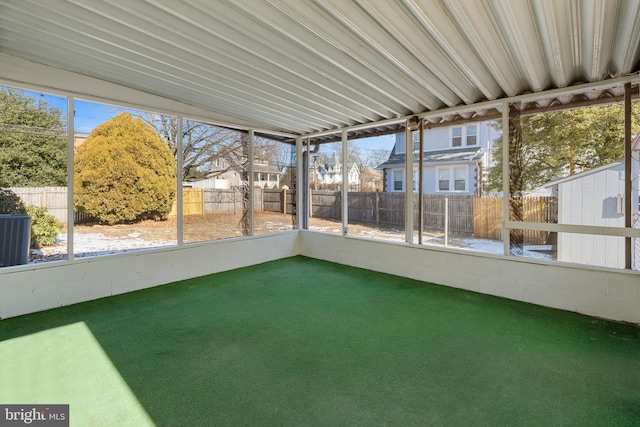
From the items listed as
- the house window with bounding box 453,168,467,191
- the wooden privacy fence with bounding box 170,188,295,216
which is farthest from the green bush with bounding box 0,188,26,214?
the house window with bounding box 453,168,467,191

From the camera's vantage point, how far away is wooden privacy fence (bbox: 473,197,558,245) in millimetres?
3812

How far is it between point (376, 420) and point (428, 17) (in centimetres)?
268

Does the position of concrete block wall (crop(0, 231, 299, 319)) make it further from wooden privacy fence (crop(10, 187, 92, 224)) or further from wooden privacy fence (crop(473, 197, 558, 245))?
wooden privacy fence (crop(473, 197, 558, 245))

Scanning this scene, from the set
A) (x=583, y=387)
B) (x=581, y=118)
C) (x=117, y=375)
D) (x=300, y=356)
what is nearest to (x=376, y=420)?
(x=300, y=356)

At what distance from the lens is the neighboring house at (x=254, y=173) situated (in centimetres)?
548

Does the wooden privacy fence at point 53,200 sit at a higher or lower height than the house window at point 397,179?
lower

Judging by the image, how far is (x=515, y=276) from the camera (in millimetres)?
3918

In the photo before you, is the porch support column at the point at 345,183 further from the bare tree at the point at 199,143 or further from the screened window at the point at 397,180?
the bare tree at the point at 199,143

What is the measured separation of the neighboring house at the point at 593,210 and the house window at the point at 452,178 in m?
3.19

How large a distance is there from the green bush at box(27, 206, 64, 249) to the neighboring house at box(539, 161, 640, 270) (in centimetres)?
607

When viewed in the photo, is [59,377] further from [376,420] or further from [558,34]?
[558,34]

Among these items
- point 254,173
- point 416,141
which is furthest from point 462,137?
point 254,173

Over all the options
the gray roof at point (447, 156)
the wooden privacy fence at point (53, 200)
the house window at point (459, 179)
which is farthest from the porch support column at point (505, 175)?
the wooden privacy fence at point (53, 200)

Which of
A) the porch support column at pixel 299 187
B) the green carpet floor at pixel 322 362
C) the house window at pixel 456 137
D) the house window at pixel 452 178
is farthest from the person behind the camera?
the house window at pixel 456 137
